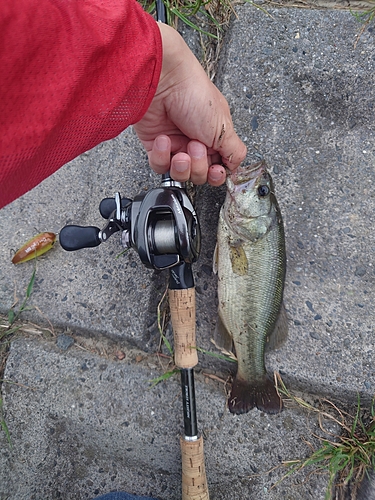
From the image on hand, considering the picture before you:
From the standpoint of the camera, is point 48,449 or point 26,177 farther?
point 48,449

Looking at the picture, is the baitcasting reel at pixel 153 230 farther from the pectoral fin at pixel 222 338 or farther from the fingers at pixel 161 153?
the pectoral fin at pixel 222 338

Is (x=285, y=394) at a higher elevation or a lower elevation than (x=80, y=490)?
higher

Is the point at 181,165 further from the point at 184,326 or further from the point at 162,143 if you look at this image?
the point at 184,326

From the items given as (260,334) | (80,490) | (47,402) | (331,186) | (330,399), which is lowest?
(80,490)

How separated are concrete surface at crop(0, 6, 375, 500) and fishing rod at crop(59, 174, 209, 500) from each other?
0.31 meters

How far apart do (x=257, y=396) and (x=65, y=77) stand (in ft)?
6.62

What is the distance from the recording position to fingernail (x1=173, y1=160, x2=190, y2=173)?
77.0 inches

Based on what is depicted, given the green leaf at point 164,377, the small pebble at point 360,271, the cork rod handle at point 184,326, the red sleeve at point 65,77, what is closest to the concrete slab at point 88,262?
the green leaf at point 164,377

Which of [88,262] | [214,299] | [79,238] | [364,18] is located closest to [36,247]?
[88,262]

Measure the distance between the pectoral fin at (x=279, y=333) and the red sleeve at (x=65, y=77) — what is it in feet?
4.90

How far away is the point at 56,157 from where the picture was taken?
1.45 meters

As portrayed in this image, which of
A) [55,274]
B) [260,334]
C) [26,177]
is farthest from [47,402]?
[26,177]

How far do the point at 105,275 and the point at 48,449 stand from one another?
3.93 feet

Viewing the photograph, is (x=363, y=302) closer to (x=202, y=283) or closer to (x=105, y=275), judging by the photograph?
(x=202, y=283)
